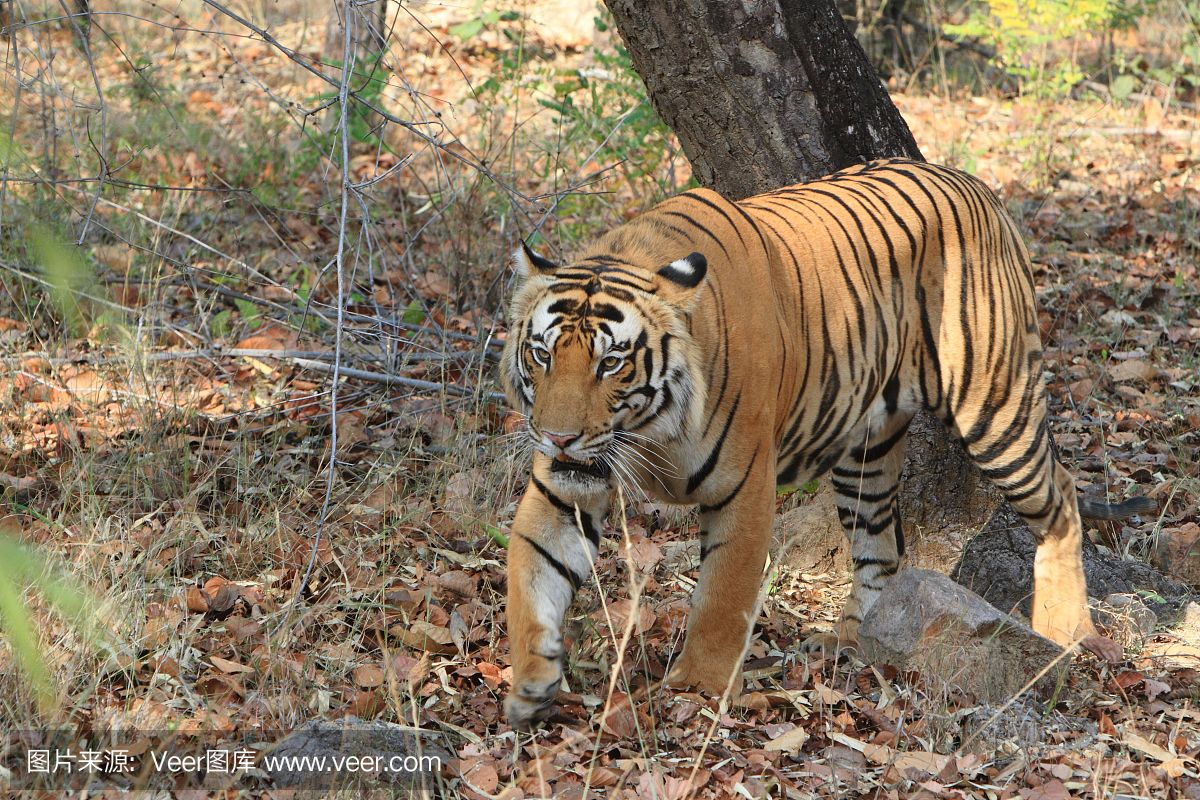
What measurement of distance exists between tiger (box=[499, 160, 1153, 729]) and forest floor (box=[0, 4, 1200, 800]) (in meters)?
0.26

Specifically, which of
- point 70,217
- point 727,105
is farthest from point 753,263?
point 70,217

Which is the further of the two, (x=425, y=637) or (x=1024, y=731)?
(x=425, y=637)

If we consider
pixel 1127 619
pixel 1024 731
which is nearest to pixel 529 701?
pixel 1024 731

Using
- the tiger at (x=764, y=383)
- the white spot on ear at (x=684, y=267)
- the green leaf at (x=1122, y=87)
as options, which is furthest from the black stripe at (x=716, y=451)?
the green leaf at (x=1122, y=87)

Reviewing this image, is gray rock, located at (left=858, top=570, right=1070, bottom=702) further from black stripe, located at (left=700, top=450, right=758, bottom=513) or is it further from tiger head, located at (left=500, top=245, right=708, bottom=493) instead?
tiger head, located at (left=500, top=245, right=708, bottom=493)

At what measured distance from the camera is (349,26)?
11.0 feet

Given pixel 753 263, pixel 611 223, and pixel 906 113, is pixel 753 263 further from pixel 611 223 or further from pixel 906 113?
pixel 906 113

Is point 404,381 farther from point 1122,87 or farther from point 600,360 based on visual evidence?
point 1122,87

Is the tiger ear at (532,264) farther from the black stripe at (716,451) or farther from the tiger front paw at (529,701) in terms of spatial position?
the tiger front paw at (529,701)

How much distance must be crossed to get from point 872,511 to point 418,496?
1771mm

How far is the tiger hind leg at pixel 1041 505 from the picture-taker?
4.14 metres

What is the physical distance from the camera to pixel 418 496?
4.66 metres

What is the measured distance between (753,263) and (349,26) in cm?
136

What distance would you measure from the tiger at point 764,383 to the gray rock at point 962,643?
41 centimetres
